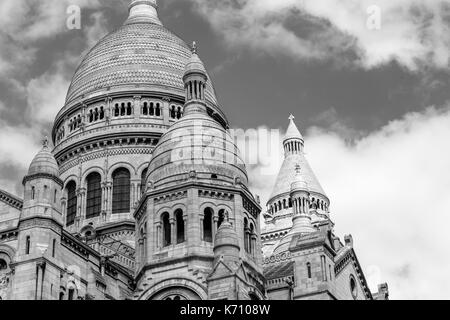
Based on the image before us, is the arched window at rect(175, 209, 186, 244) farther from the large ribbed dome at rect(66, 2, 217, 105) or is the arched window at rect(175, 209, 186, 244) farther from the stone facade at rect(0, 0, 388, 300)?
the large ribbed dome at rect(66, 2, 217, 105)

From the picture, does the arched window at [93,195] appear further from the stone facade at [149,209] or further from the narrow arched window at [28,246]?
the narrow arched window at [28,246]

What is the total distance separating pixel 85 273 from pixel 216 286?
6707 millimetres

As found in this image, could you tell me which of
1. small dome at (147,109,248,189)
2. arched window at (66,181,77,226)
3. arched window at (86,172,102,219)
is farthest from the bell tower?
arched window at (66,181,77,226)

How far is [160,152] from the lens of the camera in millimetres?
56750

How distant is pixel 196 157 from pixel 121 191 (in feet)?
47.4

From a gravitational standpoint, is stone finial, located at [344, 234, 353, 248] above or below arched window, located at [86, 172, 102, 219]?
below

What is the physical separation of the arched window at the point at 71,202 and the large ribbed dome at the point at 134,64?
Answer: 24.7 feet

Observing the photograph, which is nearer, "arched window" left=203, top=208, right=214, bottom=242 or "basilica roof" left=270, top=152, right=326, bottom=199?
"arched window" left=203, top=208, right=214, bottom=242

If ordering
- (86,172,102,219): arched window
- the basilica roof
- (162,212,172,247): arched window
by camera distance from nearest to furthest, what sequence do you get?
(162,212,172,247): arched window → (86,172,102,219): arched window → the basilica roof

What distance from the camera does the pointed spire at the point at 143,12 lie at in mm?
83062

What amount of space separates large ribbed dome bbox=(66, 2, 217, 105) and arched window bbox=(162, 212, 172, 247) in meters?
20.8

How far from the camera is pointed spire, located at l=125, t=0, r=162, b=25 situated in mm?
→ 83062

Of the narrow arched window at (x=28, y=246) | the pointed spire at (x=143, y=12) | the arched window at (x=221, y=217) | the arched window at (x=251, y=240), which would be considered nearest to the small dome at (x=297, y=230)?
the arched window at (x=251, y=240)

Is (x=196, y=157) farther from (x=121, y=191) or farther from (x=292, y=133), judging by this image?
(x=292, y=133)
